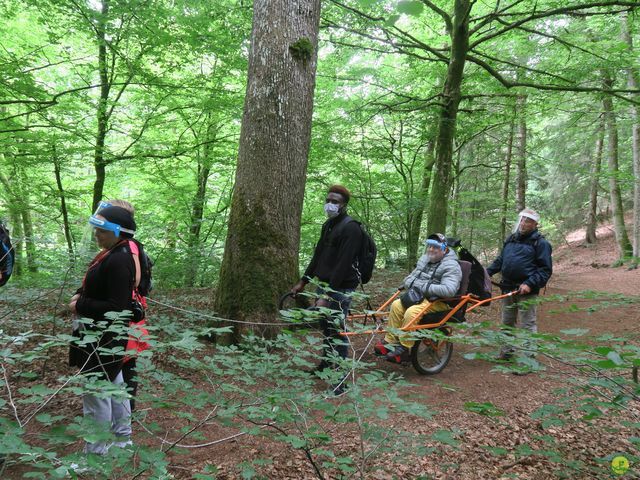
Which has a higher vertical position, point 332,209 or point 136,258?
point 332,209

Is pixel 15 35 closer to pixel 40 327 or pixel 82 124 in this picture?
pixel 82 124

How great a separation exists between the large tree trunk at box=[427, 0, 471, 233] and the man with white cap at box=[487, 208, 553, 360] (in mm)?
3094

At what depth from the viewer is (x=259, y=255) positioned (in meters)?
4.09

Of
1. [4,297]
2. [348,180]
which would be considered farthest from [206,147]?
[4,297]

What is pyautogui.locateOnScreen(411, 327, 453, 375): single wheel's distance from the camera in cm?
444

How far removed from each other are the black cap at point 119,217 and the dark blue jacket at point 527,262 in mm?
4411

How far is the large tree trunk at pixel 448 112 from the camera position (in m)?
7.66

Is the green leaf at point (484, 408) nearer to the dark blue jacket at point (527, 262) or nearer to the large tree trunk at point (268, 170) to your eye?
the large tree trunk at point (268, 170)

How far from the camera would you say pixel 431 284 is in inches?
171

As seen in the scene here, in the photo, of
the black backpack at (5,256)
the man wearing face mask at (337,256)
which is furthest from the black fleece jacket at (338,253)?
the black backpack at (5,256)

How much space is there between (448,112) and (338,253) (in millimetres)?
5410

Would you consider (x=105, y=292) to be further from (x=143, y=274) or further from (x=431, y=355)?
(x=431, y=355)

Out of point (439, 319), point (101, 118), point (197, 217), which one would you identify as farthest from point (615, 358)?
point (197, 217)

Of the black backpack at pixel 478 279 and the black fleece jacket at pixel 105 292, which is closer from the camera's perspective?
the black fleece jacket at pixel 105 292
